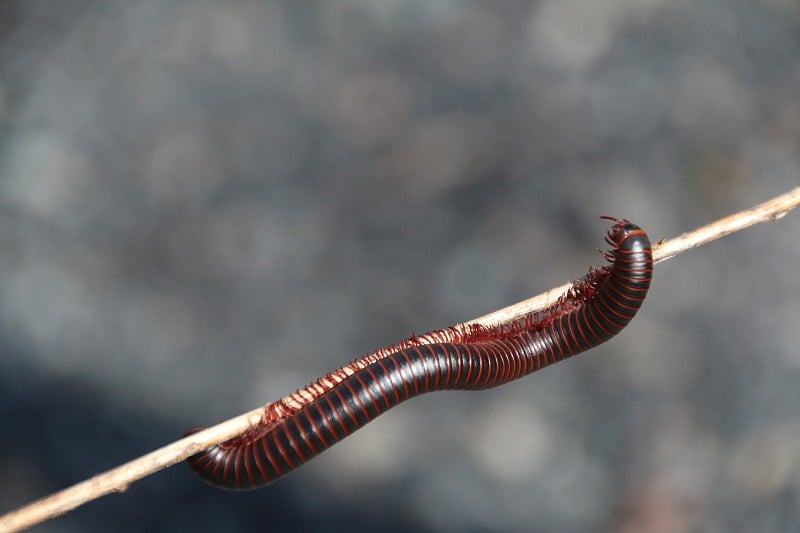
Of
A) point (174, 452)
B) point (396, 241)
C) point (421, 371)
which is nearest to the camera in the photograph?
point (174, 452)

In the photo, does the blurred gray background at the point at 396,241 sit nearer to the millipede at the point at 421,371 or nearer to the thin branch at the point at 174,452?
the millipede at the point at 421,371

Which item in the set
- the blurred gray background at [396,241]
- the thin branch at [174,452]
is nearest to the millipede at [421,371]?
the thin branch at [174,452]

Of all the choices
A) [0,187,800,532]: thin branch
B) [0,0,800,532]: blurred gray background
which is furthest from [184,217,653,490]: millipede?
[0,0,800,532]: blurred gray background

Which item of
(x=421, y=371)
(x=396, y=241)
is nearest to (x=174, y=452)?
(x=421, y=371)

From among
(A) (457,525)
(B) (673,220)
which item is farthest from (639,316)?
(A) (457,525)

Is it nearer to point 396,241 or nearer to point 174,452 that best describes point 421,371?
point 174,452

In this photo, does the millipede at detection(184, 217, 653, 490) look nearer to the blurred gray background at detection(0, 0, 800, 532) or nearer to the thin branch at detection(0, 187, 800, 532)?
the thin branch at detection(0, 187, 800, 532)
